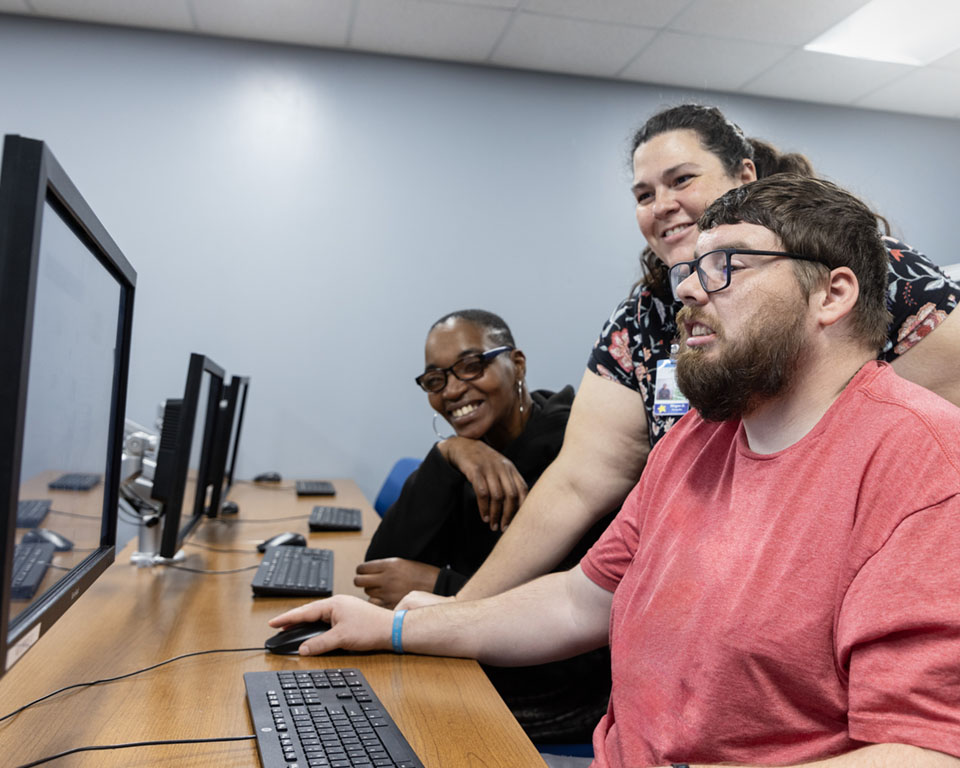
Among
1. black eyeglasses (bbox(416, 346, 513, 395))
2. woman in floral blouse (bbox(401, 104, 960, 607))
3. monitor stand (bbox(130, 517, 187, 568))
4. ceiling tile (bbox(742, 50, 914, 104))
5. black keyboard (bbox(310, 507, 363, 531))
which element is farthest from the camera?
ceiling tile (bbox(742, 50, 914, 104))

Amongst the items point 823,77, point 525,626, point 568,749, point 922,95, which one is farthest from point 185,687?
point 922,95

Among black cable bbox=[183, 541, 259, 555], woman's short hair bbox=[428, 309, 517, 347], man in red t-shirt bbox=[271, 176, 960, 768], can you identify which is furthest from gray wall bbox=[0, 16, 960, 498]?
man in red t-shirt bbox=[271, 176, 960, 768]

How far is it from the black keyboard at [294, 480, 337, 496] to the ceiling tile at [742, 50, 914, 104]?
2.96 meters

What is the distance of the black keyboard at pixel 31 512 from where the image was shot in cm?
68

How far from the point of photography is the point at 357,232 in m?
3.88

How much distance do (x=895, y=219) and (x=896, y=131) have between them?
1.63 ft

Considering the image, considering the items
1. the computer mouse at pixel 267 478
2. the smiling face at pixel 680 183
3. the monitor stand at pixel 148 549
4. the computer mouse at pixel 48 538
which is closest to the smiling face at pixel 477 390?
the smiling face at pixel 680 183

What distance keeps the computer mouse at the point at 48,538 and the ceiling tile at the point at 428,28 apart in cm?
310

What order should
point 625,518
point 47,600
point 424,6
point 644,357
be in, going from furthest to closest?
point 424,6, point 644,357, point 625,518, point 47,600

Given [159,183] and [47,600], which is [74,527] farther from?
[159,183]

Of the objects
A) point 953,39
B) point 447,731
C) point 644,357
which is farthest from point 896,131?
point 447,731

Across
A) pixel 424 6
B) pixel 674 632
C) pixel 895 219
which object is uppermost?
pixel 424 6

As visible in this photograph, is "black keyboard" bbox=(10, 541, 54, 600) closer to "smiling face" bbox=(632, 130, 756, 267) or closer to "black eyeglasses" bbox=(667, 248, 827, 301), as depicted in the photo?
"black eyeglasses" bbox=(667, 248, 827, 301)

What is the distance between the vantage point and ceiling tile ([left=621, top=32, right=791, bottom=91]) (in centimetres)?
372
